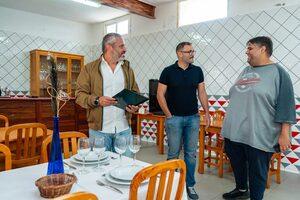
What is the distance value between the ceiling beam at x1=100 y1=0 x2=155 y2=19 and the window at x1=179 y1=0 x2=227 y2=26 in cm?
66

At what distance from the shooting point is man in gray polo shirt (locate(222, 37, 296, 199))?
78.0 inches

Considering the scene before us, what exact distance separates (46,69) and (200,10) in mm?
3482

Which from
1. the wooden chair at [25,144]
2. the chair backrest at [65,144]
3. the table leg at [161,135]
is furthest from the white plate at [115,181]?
the table leg at [161,135]

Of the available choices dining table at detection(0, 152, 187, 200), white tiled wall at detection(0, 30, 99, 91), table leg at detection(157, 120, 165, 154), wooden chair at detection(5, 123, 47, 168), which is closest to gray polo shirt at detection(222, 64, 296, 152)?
dining table at detection(0, 152, 187, 200)

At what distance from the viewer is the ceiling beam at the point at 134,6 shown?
4504 mm

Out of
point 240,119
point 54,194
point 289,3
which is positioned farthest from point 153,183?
point 289,3

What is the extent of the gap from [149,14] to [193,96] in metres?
3.14

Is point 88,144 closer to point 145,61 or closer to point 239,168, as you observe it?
point 239,168

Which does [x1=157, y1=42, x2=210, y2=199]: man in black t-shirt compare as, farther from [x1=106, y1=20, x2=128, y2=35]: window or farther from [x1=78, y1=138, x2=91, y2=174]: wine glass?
[x1=106, y1=20, x2=128, y2=35]: window

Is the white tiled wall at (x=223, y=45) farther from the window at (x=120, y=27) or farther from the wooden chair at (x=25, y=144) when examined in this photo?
the wooden chair at (x=25, y=144)

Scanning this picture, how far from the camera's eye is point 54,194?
1.01m

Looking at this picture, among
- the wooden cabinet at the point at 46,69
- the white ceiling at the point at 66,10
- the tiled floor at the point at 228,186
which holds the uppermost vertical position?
the white ceiling at the point at 66,10

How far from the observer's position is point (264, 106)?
2047 millimetres

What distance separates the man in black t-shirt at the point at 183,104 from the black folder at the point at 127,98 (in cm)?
58
